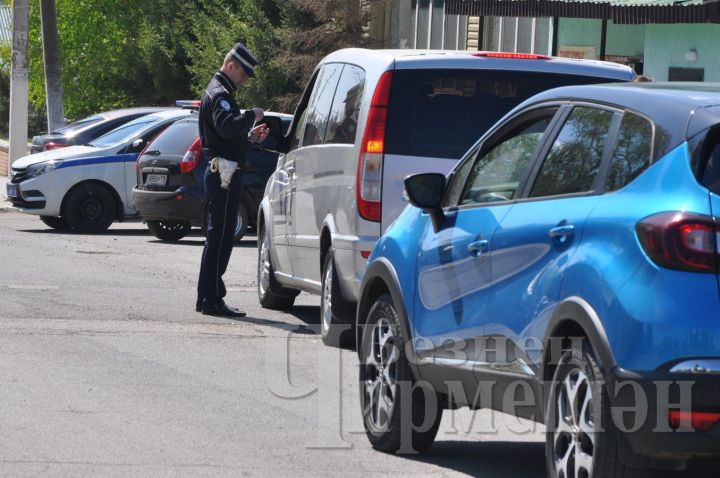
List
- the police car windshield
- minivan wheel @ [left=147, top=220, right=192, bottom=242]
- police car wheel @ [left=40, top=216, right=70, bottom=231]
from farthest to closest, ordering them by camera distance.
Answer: police car wheel @ [left=40, top=216, right=70, bottom=231] < the police car windshield < minivan wheel @ [left=147, top=220, right=192, bottom=242]

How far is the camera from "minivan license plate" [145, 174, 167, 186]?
17.5 m

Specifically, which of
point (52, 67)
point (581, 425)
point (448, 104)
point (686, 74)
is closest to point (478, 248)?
point (581, 425)

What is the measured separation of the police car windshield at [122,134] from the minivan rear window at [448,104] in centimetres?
1183

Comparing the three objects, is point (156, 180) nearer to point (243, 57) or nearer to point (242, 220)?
point (242, 220)

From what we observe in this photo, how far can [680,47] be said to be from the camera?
2027 cm

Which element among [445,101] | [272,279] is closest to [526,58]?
[445,101]

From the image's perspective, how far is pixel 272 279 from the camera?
450 inches

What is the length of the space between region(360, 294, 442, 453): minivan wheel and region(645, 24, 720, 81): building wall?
44.7ft

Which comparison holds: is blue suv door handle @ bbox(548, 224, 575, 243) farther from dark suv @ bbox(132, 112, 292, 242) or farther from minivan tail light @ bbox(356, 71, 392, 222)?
dark suv @ bbox(132, 112, 292, 242)

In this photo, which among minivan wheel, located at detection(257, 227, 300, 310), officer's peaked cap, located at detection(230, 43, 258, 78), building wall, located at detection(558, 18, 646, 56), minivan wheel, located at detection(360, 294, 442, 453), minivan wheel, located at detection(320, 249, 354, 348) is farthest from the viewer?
building wall, located at detection(558, 18, 646, 56)

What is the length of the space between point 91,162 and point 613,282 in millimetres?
15734

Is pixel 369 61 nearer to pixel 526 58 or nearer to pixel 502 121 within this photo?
pixel 526 58

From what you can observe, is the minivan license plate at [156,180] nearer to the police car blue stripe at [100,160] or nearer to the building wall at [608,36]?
the police car blue stripe at [100,160]

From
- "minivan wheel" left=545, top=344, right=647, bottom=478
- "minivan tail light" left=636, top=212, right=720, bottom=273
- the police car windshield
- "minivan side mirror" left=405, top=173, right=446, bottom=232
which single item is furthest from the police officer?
the police car windshield
